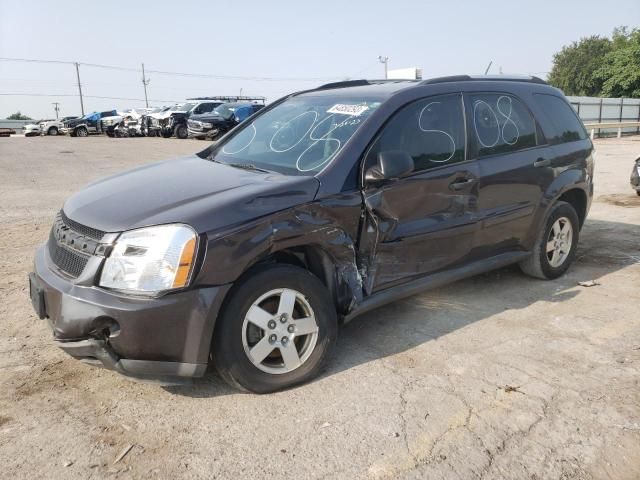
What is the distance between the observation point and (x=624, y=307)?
4.39m

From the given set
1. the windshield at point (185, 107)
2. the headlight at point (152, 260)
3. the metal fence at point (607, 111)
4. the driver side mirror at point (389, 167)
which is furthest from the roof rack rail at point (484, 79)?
the metal fence at point (607, 111)

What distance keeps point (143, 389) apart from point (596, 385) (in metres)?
2.63

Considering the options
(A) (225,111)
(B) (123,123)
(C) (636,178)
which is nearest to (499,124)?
(C) (636,178)

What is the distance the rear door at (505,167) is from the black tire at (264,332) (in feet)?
5.11

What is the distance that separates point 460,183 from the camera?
3904mm

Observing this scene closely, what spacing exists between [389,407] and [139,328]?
1.37m

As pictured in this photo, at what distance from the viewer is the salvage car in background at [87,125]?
33.3 meters

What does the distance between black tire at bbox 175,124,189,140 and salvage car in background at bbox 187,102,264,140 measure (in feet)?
8.02

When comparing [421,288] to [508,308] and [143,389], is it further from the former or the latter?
[143,389]

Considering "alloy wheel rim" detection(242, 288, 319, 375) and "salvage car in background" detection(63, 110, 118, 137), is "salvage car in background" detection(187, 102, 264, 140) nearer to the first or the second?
"salvage car in background" detection(63, 110, 118, 137)

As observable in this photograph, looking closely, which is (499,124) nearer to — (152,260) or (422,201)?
(422,201)

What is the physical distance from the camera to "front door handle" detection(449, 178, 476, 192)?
12.6ft

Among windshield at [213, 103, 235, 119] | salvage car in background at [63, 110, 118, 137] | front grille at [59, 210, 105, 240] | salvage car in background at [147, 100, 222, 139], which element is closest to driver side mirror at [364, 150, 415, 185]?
front grille at [59, 210, 105, 240]

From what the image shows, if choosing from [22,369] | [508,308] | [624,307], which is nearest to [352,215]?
[508,308]
